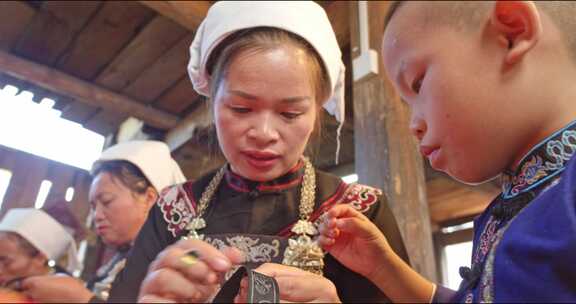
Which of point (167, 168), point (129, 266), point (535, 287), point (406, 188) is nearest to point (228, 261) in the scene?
point (535, 287)

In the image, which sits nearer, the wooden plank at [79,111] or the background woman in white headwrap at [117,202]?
the background woman in white headwrap at [117,202]

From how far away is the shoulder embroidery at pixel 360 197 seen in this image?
625 millimetres

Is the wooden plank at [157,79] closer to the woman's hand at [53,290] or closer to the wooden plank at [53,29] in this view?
the wooden plank at [53,29]

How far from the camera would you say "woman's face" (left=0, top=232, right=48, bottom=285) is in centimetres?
30

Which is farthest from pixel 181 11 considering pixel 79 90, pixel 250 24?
pixel 79 90

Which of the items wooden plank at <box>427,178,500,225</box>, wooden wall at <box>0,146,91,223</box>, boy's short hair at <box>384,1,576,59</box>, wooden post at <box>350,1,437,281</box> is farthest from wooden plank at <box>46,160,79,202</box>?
wooden plank at <box>427,178,500,225</box>

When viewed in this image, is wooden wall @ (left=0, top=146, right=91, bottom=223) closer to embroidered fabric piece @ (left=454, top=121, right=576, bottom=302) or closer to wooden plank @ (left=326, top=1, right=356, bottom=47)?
embroidered fabric piece @ (left=454, top=121, right=576, bottom=302)

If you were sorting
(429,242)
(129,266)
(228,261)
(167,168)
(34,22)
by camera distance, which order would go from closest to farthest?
(228,261), (34,22), (129,266), (167,168), (429,242)

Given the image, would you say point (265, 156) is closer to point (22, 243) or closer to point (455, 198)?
point (22, 243)

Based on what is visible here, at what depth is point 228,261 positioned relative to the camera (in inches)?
11.0

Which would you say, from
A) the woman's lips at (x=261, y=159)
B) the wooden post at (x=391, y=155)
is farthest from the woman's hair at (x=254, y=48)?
the wooden post at (x=391, y=155)

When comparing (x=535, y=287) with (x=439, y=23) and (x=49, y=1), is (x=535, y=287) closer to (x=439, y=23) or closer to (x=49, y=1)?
(x=439, y=23)

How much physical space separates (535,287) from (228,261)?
0.21 metres

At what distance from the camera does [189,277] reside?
0.90ft
